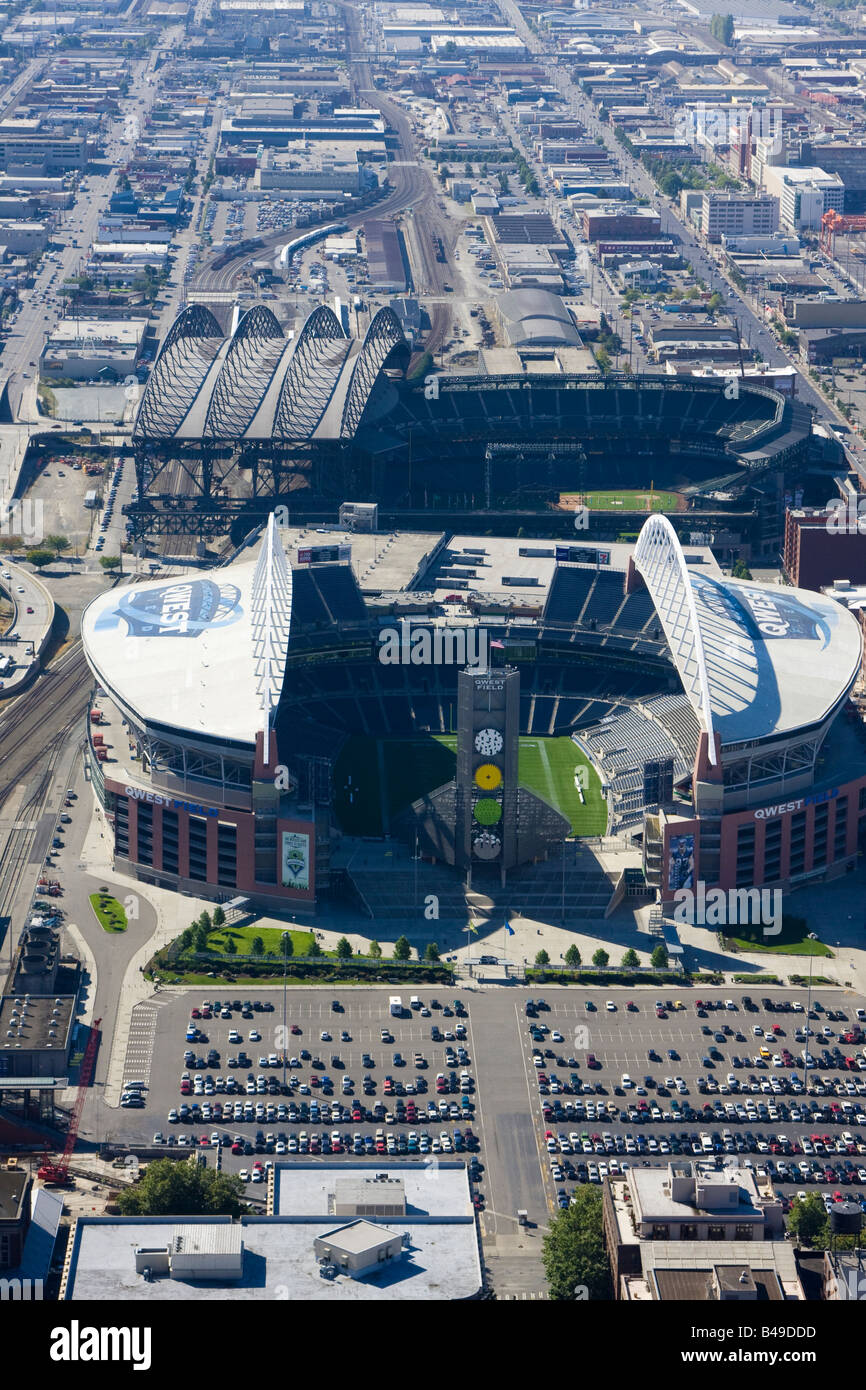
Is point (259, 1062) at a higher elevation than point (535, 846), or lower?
lower

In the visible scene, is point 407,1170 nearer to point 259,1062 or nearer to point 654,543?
point 259,1062

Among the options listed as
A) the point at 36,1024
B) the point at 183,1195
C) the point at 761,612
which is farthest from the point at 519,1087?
the point at 761,612

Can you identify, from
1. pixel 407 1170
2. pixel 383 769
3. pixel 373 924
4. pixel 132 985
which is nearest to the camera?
pixel 407 1170

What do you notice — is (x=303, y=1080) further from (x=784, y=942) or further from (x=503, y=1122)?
(x=784, y=942)

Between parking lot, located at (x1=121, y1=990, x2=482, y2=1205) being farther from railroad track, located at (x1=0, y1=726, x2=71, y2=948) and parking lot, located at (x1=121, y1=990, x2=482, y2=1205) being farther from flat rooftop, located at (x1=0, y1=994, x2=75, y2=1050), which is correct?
railroad track, located at (x1=0, y1=726, x2=71, y2=948)

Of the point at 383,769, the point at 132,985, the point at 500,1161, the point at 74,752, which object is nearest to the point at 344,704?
the point at 383,769

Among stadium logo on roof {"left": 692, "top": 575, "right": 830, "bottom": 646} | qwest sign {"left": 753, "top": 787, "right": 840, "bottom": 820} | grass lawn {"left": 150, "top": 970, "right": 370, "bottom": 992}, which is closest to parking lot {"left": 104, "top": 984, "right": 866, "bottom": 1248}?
grass lawn {"left": 150, "top": 970, "right": 370, "bottom": 992}

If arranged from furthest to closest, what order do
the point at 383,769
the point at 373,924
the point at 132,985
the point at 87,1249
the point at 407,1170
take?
the point at 383,769, the point at 373,924, the point at 132,985, the point at 407,1170, the point at 87,1249
